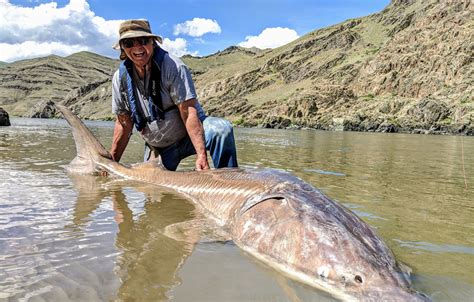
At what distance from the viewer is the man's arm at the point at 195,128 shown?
541 centimetres

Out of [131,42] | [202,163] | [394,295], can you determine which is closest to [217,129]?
[202,163]

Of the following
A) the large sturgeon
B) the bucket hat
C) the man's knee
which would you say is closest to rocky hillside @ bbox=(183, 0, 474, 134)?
the man's knee

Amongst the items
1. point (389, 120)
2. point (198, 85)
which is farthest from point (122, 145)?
point (198, 85)

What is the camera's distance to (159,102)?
18.6ft

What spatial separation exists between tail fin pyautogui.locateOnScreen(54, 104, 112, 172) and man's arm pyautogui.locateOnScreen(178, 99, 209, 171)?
162 centimetres

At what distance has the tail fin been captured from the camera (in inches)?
250

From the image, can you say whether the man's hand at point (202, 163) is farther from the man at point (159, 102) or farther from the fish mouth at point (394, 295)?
the fish mouth at point (394, 295)

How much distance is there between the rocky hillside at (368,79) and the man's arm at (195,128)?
47280 mm

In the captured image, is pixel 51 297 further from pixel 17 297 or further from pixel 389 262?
pixel 389 262

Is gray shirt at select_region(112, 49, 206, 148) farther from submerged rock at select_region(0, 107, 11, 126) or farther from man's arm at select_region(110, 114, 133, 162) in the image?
submerged rock at select_region(0, 107, 11, 126)

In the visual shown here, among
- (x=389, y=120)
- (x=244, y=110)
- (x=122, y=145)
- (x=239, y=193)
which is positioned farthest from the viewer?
(x=244, y=110)

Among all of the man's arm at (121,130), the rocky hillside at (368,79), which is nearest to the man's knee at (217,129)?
the man's arm at (121,130)

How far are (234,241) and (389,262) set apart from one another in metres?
1.20

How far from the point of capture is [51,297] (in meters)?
2.25
